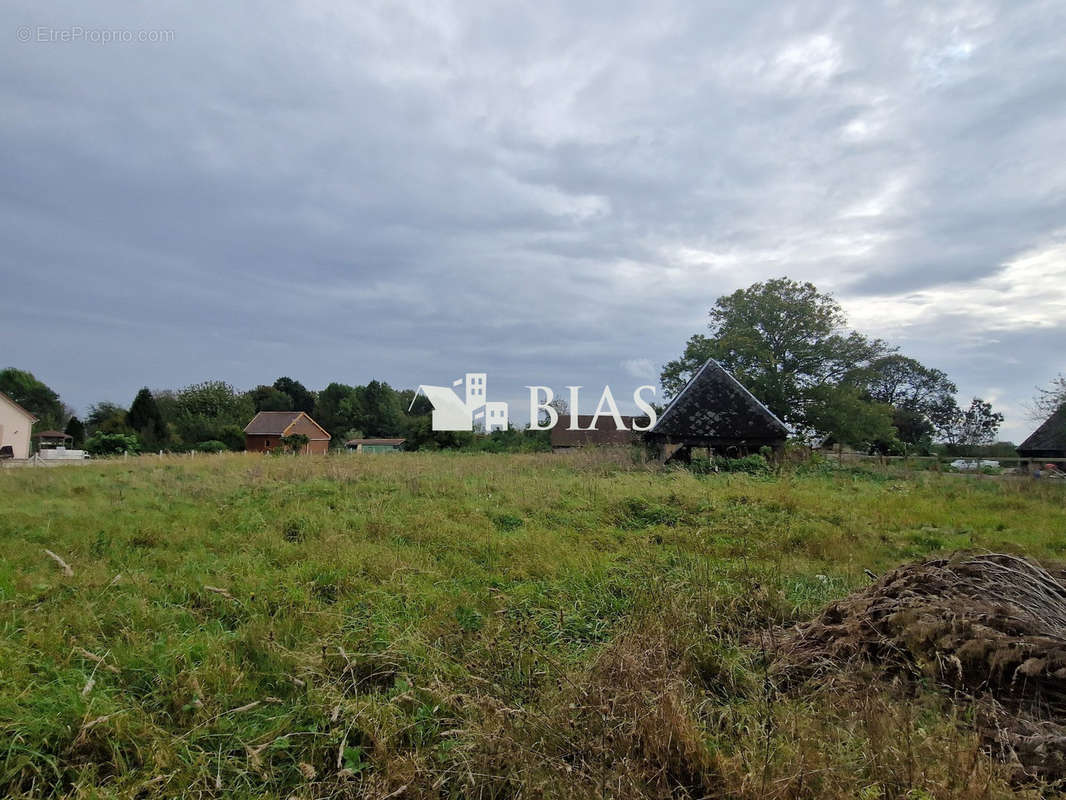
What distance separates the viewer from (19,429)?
35562mm

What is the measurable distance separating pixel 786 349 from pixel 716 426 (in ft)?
45.9

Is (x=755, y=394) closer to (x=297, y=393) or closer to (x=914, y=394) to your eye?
(x=914, y=394)

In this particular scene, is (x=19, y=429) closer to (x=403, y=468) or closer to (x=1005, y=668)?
(x=403, y=468)

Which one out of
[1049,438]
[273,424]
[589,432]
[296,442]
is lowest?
[296,442]

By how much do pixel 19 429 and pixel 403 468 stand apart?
36137mm

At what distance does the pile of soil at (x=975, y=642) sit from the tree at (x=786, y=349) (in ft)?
83.7

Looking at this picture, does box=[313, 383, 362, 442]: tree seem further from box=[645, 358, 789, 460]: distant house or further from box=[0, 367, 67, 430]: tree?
box=[645, 358, 789, 460]: distant house

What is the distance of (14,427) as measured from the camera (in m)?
35.2

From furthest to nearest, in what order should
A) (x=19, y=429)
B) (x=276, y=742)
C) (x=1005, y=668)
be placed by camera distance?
(x=19, y=429)
(x=1005, y=668)
(x=276, y=742)

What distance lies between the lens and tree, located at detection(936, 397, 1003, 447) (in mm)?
52219

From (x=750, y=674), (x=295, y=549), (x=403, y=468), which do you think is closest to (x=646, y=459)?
(x=403, y=468)

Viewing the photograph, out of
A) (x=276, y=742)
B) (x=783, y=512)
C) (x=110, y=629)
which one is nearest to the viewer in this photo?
(x=276, y=742)

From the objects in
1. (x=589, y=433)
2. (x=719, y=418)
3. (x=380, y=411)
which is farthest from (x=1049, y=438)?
(x=380, y=411)

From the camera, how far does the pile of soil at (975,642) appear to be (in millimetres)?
2730
